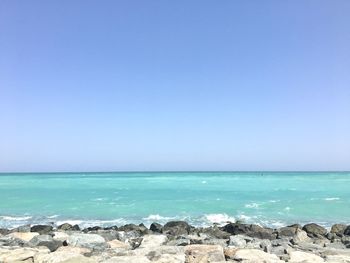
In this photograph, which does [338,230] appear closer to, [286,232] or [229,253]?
[286,232]

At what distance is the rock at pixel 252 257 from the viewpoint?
301 inches

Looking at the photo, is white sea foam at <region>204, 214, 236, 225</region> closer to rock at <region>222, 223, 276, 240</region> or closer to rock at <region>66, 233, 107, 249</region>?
rock at <region>222, 223, 276, 240</region>

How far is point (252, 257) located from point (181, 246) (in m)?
1.83

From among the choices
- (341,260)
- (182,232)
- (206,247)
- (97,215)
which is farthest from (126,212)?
(341,260)

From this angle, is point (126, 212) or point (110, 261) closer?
point (110, 261)

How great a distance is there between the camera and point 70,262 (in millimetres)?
7320

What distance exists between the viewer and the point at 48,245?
9.30 meters

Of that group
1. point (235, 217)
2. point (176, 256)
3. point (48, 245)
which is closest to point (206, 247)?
point (176, 256)

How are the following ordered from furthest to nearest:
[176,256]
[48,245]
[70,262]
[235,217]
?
[235,217] < [48,245] < [176,256] < [70,262]

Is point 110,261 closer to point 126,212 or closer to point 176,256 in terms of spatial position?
point 176,256

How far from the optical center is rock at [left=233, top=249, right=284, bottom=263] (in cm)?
763

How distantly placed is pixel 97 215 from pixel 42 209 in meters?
4.84

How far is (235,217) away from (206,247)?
10.8 meters

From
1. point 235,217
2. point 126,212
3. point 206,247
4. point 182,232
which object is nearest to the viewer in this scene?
point 206,247
